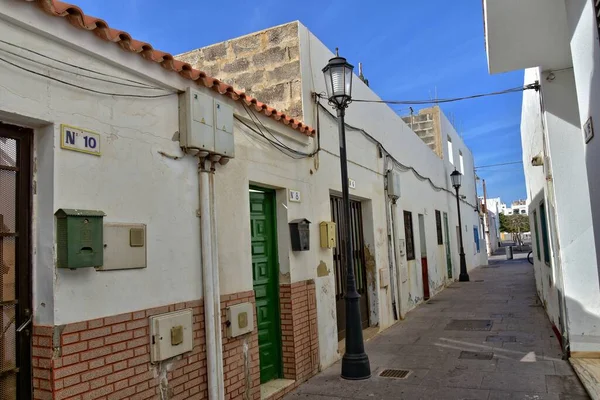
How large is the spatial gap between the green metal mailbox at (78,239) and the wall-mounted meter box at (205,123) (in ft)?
3.88

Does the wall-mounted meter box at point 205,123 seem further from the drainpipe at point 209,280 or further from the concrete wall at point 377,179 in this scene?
the concrete wall at point 377,179

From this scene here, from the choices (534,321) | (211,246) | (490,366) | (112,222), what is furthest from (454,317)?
(112,222)

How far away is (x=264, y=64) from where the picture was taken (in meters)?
6.78

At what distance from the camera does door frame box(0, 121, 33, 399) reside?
284 cm

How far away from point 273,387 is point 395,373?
1.62 meters

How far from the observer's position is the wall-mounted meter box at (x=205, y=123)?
12.9ft

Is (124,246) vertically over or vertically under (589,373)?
over

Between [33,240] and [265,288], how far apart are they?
9.47 ft

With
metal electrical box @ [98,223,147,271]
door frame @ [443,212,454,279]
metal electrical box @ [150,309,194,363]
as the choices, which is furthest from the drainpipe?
door frame @ [443,212,454,279]

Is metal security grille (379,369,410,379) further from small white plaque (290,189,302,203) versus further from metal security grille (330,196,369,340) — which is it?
small white plaque (290,189,302,203)

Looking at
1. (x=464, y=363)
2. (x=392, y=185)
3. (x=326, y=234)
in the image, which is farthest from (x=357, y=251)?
(x=464, y=363)

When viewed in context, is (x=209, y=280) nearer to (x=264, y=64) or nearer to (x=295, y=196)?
(x=295, y=196)

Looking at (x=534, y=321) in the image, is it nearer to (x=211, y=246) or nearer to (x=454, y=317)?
(x=454, y=317)

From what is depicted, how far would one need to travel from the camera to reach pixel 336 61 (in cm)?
563
